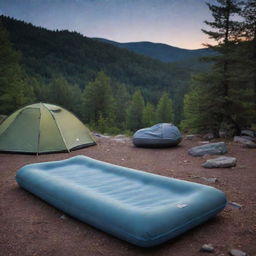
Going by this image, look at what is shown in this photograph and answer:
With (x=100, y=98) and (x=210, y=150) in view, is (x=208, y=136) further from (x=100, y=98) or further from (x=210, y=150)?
(x=100, y=98)

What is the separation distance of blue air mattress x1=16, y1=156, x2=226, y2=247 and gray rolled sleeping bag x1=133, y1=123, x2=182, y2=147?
164 inches

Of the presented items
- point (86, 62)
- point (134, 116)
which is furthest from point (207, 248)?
point (86, 62)

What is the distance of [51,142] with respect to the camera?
8.19 meters

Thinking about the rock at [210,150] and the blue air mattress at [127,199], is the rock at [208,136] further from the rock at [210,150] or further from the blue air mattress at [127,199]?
the blue air mattress at [127,199]

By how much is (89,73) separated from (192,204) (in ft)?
256

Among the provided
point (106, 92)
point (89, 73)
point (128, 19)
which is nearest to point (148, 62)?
point (89, 73)

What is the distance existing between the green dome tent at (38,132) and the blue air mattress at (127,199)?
3285mm

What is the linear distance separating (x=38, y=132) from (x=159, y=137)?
392 centimetres

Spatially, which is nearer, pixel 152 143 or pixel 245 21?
pixel 152 143

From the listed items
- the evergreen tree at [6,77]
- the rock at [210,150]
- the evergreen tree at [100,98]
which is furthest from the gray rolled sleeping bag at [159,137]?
the evergreen tree at [100,98]

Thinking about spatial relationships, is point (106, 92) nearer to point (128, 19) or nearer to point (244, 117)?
point (128, 19)

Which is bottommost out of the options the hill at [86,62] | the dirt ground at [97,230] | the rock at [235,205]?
the dirt ground at [97,230]

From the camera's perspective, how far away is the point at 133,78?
293ft

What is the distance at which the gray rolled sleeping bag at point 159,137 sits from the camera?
885cm
